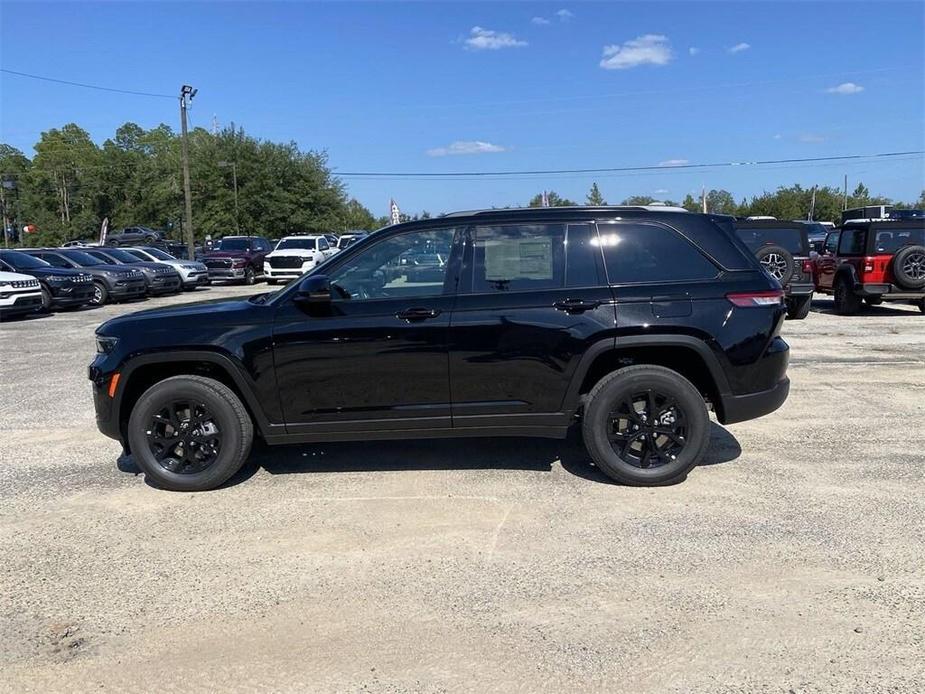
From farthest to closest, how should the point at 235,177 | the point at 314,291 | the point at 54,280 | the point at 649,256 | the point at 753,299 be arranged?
1. the point at 235,177
2. the point at 54,280
3. the point at 649,256
4. the point at 753,299
5. the point at 314,291

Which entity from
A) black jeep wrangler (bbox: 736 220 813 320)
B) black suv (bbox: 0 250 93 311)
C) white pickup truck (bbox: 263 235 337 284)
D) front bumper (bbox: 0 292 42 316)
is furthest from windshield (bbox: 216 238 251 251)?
black jeep wrangler (bbox: 736 220 813 320)

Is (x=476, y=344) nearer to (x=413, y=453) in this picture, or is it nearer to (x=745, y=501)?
(x=413, y=453)

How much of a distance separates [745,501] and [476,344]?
202 cm

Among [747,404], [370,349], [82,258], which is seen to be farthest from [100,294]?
[747,404]

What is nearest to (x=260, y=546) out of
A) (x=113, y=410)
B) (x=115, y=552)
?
(x=115, y=552)

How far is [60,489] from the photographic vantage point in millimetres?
5125

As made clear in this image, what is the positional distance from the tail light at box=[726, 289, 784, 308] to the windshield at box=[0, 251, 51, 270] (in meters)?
18.2

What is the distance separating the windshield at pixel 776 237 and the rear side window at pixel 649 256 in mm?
8444

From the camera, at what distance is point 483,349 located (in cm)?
473

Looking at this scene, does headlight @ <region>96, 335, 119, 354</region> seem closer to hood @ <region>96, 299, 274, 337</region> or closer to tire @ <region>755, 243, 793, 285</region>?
hood @ <region>96, 299, 274, 337</region>

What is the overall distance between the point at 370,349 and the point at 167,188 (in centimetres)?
6834

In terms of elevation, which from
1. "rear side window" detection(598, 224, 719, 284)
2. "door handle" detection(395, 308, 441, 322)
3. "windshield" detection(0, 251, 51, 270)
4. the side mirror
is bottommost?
"door handle" detection(395, 308, 441, 322)

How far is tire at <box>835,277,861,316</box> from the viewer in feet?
46.6

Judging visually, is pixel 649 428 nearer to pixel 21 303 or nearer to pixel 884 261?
pixel 884 261
